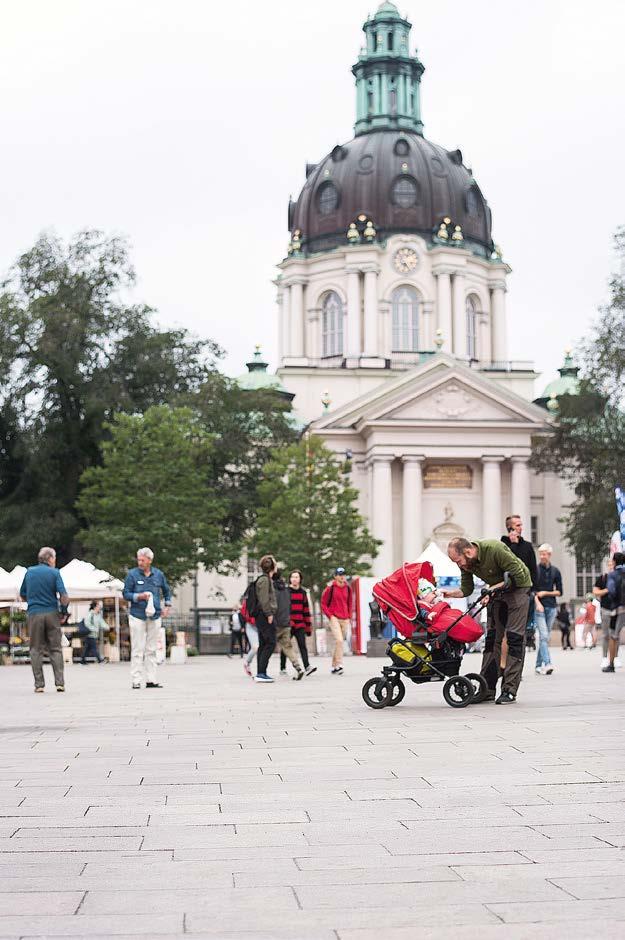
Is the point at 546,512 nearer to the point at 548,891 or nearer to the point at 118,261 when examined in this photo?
the point at 118,261

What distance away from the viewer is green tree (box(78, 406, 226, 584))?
46375 millimetres

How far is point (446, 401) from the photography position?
71812 mm

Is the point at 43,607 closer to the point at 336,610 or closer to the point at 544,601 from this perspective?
the point at 336,610

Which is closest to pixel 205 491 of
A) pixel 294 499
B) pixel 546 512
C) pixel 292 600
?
pixel 294 499

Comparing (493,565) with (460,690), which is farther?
(460,690)

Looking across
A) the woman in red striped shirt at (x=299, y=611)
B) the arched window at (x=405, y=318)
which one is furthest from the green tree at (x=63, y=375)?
the woman in red striped shirt at (x=299, y=611)

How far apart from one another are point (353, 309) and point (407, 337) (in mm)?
3451

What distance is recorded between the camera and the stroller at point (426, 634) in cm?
1405

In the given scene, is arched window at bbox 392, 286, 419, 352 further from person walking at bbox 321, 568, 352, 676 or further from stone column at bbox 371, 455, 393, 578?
person walking at bbox 321, 568, 352, 676

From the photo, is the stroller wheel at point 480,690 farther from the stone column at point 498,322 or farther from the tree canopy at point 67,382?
the stone column at point 498,322

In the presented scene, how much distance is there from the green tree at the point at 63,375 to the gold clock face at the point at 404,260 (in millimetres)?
23252

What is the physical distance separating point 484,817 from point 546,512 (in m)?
70.8

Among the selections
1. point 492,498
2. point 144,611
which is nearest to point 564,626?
point 492,498

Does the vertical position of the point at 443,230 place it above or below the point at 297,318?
above
